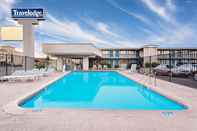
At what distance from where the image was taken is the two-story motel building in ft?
70.8

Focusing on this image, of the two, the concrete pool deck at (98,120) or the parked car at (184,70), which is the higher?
the parked car at (184,70)

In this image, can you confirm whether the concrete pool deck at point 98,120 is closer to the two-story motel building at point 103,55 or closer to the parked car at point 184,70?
the two-story motel building at point 103,55

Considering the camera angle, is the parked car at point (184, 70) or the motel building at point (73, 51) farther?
the motel building at point (73, 51)

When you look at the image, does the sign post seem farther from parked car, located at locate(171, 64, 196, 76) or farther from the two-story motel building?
parked car, located at locate(171, 64, 196, 76)

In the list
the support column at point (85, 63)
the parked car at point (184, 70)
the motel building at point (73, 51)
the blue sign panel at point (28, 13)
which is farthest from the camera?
the support column at point (85, 63)

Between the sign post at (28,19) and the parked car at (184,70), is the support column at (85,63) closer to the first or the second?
the sign post at (28,19)

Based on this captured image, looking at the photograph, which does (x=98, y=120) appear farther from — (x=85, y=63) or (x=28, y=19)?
(x=85, y=63)

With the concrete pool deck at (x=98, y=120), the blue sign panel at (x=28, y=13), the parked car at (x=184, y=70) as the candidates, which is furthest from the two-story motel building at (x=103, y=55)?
the concrete pool deck at (x=98, y=120)

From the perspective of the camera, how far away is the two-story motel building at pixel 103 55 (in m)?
21.6

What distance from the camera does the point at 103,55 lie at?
44.1 meters

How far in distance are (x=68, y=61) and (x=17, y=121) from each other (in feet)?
105

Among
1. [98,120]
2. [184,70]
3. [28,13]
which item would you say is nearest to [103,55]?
[28,13]

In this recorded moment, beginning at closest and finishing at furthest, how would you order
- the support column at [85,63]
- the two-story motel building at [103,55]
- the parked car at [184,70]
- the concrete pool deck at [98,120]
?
1. the concrete pool deck at [98,120]
2. the parked car at [184,70]
3. the two-story motel building at [103,55]
4. the support column at [85,63]

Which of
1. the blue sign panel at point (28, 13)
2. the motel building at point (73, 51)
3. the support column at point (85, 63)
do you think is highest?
the blue sign panel at point (28, 13)
